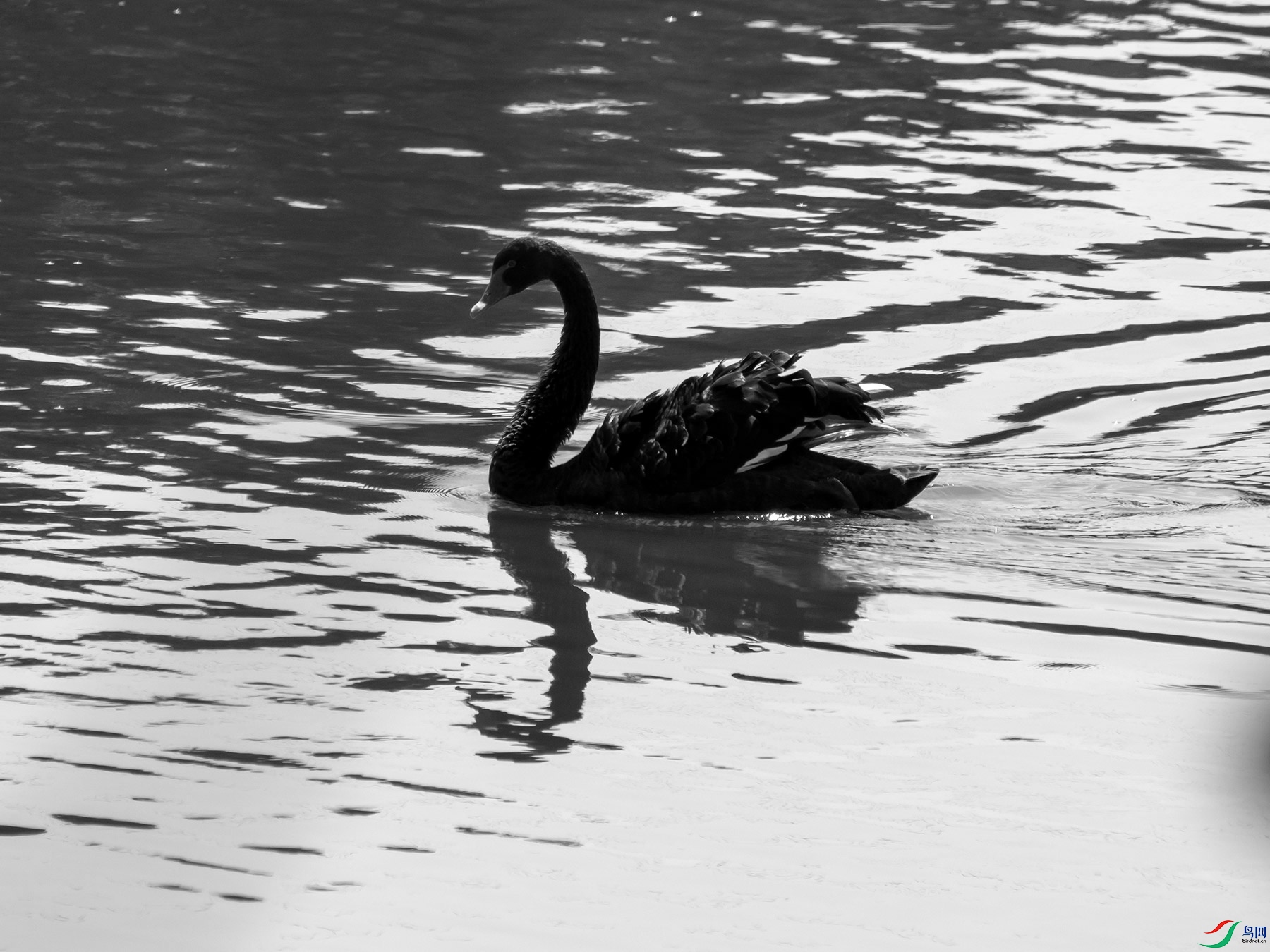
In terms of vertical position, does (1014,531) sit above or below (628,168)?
below

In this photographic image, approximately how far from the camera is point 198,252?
34.3 feet

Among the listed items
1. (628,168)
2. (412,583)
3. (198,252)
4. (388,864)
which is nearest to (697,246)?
(628,168)

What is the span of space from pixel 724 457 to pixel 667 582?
29.9 inches

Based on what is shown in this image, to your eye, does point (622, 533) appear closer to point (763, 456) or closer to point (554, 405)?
point (763, 456)

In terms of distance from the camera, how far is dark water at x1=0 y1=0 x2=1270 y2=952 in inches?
169

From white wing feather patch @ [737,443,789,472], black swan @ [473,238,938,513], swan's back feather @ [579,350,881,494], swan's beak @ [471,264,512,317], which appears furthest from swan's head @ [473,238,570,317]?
white wing feather patch @ [737,443,789,472]

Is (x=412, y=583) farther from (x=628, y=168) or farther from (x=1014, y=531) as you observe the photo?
(x=628, y=168)

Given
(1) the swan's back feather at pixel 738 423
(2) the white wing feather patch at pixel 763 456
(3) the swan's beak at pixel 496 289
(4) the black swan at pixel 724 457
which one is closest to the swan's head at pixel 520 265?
(3) the swan's beak at pixel 496 289

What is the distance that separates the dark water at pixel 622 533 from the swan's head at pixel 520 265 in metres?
0.71

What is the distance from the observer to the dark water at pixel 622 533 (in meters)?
4.30

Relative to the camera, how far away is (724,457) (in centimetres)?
704

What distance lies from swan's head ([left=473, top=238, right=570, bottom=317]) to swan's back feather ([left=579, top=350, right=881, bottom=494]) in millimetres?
959

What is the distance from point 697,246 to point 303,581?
5.01 meters

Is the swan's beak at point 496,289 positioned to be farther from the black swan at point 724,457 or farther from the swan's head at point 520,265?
the black swan at point 724,457
